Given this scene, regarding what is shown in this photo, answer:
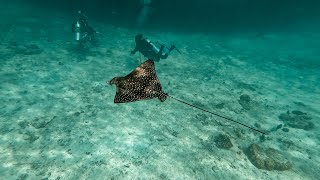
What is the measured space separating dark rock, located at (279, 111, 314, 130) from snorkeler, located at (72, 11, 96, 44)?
1232 centimetres

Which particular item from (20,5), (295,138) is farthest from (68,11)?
(295,138)

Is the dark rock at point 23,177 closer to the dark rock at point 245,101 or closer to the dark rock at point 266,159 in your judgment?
the dark rock at point 266,159

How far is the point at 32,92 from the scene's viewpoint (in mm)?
11320

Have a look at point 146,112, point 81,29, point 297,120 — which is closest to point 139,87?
point 146,112

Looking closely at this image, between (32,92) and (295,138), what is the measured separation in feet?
37.5

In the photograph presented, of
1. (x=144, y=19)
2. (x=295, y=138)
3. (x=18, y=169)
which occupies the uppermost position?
(x=144, y=19)

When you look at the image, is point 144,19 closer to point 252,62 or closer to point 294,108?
point 252,62

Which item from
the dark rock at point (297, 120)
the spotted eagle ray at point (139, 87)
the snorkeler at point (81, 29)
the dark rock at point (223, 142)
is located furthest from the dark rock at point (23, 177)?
the snorkeler at point (81, 29)

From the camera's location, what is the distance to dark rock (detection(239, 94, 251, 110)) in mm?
12840

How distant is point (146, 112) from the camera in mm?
10922

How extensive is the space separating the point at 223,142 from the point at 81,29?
12.0 m

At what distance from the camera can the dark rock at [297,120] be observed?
11634 mm

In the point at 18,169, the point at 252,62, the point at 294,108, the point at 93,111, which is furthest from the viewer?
the point at 252,62

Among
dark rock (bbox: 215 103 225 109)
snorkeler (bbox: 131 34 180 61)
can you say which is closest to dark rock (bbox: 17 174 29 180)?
snorkeler (bbox: 131 34 180 61)
